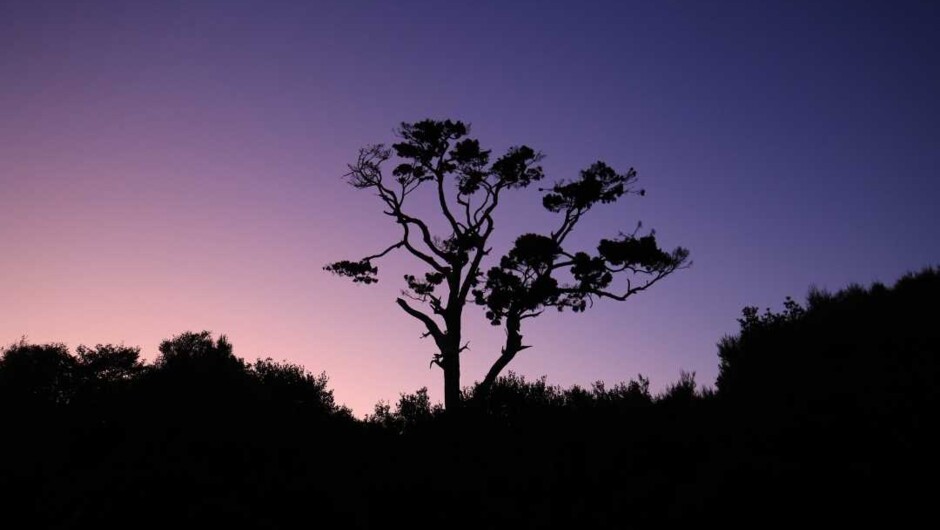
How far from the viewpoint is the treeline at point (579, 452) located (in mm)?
7410

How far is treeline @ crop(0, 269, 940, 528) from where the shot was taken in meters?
7.41

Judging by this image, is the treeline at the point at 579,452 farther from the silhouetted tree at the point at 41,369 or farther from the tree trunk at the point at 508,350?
the silhouetted tree at the point at 41,369

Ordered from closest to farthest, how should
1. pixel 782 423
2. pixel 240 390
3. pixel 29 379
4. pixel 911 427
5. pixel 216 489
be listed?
pixel 911 427, pixel 782 423, pixel 216 489, pixel 240 390, pixel 29 379

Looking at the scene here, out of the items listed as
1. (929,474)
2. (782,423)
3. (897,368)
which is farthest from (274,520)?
(897,368)

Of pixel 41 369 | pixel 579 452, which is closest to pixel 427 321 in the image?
pixel 579 452

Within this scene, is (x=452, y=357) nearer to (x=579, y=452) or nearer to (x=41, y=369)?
(x=579, y=452)

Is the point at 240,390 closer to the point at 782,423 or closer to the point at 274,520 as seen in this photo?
the point at 274,520

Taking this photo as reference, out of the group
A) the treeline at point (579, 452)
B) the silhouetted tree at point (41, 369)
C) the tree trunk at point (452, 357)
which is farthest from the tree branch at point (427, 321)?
the silhouetted tree at point (41, 369)

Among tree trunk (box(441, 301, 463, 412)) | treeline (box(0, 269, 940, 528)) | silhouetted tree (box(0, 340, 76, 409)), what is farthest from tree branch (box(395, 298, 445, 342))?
silhouetted tree (box(0, 340, 76, 409))

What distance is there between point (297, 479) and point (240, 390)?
28.8 feet

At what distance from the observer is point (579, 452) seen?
429 inches

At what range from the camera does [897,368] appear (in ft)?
32.0

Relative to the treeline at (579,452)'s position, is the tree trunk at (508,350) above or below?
above

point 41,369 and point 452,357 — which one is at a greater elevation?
point 41,369
